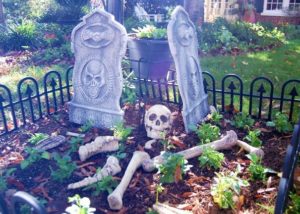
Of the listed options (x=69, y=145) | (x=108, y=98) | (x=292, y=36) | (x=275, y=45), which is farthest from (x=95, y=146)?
(x=292, y=36)

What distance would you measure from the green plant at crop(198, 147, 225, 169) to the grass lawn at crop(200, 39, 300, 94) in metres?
2.79

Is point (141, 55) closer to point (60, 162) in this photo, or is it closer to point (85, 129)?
point (85, 129)

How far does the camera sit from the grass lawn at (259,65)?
648 centimetres

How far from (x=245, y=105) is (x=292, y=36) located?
6685 mm

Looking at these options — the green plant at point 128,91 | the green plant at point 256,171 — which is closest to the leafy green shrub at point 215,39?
the green plant at point 128,91

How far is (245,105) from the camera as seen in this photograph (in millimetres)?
5094

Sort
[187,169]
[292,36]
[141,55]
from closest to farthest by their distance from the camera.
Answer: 1. [187,169]
2. [141,55]
3. [292,36]

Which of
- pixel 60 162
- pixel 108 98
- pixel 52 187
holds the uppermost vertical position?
pixel 108 98

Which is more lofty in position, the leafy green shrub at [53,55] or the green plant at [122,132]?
the leafy green shrub at [53,55]

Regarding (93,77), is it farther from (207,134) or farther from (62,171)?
(207,134)

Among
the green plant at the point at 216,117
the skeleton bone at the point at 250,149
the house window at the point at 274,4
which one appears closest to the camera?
the skeleton bone at the point at 250,149

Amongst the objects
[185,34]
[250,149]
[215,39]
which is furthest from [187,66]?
[215,39]

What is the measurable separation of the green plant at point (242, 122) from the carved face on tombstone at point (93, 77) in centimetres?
169

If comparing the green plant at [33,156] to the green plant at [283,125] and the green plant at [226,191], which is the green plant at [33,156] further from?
the green plant at [283,125]
